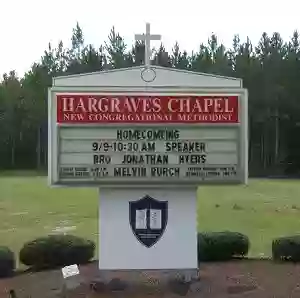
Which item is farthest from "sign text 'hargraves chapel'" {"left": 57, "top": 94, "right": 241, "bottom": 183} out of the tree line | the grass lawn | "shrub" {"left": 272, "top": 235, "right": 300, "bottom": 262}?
the tree line

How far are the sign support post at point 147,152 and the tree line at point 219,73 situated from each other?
176ft

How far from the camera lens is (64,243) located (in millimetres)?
11477

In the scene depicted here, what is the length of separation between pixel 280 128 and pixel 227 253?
58.0 m

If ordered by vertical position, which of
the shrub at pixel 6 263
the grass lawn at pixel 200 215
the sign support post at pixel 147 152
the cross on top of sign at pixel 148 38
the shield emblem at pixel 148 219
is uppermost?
the cross on top of sign at pixel 148 38

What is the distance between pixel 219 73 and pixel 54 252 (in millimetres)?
59986

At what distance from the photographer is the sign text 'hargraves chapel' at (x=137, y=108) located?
31.5 ft

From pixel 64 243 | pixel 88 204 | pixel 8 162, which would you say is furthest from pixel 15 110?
pixel 64 243

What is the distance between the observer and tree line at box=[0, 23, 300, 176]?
67.1m

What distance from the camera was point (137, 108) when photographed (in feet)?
31.7

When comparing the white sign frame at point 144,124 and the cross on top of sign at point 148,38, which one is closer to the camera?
the white sign frame at point 144,124

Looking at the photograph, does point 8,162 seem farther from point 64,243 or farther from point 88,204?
point 64,243

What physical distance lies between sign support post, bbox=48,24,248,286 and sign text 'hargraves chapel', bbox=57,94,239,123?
0.05 feet

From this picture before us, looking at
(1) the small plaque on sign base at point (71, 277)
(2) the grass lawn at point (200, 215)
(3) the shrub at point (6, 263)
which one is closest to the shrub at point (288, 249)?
(2) the grass lawn at point (200, 215)

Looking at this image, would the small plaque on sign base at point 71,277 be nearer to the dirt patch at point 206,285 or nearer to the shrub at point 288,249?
the dirt patch at point 206,285
